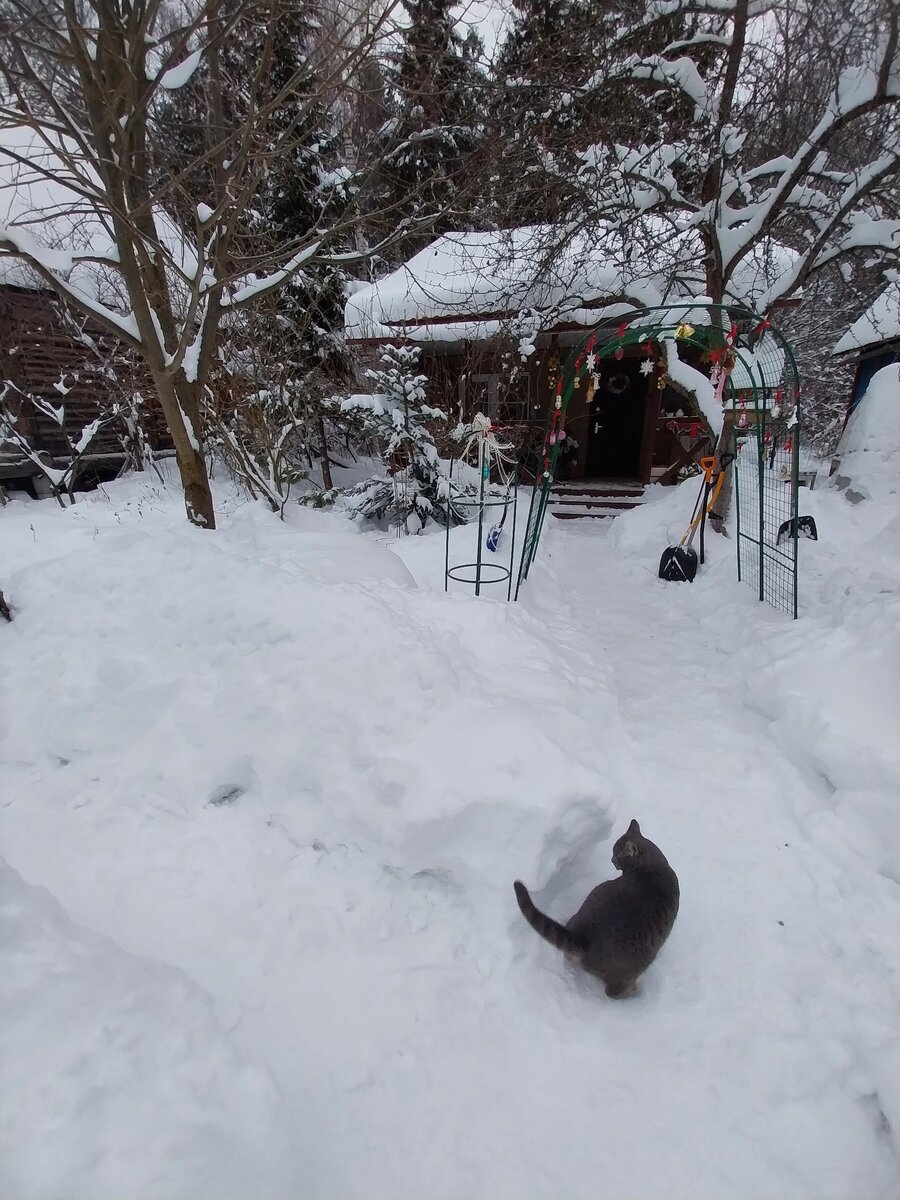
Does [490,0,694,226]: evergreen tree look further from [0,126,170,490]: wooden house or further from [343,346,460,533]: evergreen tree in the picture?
[0,126,170,490]: wooden house

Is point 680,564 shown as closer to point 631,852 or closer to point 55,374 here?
point 631,852

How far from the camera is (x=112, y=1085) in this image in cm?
130

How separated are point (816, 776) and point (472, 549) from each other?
433 centimetres

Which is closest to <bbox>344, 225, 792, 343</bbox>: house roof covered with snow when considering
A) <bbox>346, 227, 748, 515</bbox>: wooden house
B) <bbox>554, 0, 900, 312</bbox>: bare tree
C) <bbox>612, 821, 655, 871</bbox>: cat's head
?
<bbox>346, 227, 748, 515</bbox>: wooden house

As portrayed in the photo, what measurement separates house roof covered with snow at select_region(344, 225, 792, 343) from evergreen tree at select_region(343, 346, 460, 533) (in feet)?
3.37

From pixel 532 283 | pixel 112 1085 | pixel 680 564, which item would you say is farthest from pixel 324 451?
pixel 112 1085

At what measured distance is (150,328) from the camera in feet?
13.8

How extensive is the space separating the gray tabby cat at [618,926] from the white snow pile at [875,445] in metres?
7.52

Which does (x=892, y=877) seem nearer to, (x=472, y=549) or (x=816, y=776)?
(x=816, y=776)

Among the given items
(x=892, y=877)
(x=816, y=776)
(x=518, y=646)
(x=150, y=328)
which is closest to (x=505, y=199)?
(x=150, y=328)

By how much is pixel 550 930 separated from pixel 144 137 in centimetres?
560

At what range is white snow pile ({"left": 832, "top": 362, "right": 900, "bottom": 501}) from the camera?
7418mm

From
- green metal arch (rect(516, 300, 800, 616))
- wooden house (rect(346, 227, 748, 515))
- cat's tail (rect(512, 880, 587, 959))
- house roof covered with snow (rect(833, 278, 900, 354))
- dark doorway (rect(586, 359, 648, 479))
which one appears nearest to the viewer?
cat's tail (rect(512, 880, 587, 959))

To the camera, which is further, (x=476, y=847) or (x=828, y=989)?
(x=476, y=847)
